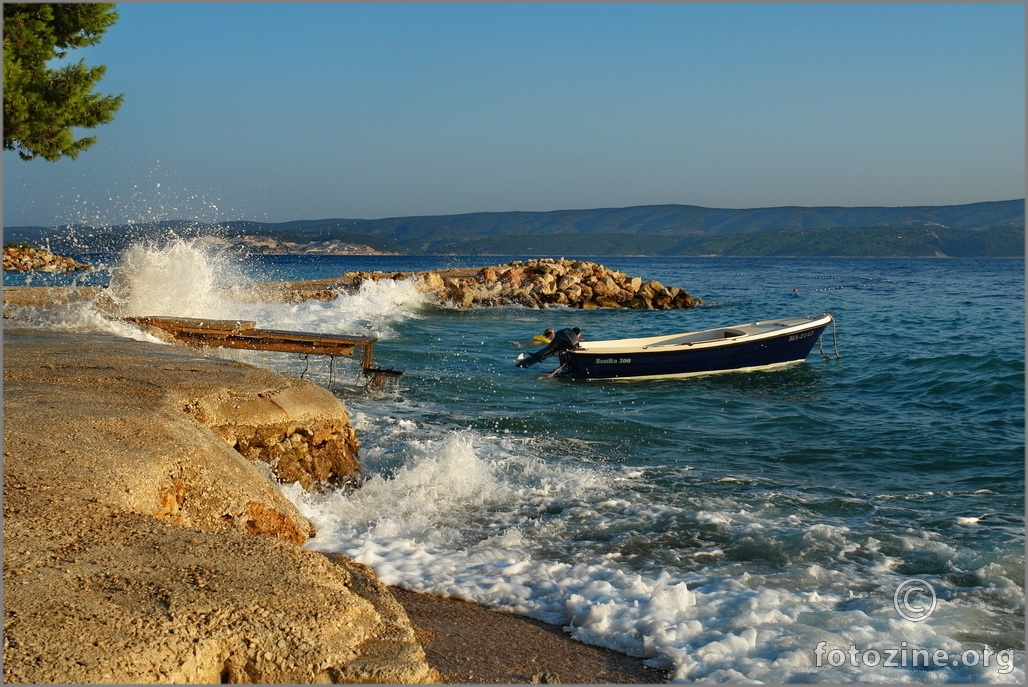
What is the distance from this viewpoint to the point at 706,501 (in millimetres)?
7465

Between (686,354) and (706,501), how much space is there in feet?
27.5

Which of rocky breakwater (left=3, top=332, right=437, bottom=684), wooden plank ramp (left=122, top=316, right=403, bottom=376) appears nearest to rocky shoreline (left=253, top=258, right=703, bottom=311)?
wooden plank ramp (left=122, top=316, right=403, bottom=376)

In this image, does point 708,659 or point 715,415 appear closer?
point 708,659

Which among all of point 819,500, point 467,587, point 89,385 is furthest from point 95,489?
point 819,500

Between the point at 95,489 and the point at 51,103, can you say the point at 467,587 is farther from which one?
the point at 51,103

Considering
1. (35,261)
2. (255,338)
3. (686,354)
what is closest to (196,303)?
(255,338)

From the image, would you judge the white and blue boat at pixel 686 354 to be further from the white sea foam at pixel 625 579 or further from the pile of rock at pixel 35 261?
the pile of rock at pixel 35 261

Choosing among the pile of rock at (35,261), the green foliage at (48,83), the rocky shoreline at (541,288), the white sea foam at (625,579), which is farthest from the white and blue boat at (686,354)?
the pile of rock at (35,261)

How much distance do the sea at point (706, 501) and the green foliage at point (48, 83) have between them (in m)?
2.55

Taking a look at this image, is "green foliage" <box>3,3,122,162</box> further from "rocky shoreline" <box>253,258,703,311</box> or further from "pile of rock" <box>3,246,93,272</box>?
"pile of rock" <box>3,246,93,272</box>

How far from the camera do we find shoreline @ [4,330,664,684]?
2.93 metres

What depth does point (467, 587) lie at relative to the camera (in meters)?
5.17

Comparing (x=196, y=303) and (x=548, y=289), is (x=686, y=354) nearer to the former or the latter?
(x=196, y=303)

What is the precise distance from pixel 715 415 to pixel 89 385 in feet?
27.9
